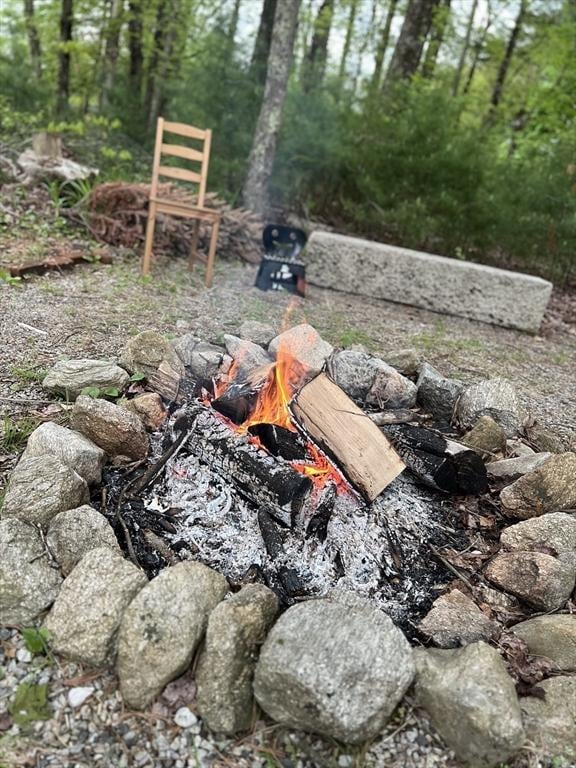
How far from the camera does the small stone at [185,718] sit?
61.9 inches

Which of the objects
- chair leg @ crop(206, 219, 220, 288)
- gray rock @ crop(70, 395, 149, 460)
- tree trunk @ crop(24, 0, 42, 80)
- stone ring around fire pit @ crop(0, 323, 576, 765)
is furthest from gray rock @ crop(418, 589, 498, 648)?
tree trunk @ crop(24, 0, 42, 80)

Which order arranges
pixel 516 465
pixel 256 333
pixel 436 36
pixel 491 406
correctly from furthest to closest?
1. pixel 436 36
2. pixel 256 333
3. pixel 491 406
4. pixel 516 465

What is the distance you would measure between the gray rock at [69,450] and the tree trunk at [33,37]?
11.7m

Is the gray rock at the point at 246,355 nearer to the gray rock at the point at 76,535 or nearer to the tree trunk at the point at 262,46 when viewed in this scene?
the gray rock at the point at 76,535

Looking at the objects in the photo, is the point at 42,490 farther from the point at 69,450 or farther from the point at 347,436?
the point at 347,436

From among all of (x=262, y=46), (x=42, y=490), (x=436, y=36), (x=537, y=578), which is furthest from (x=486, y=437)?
(x=436, y=36)

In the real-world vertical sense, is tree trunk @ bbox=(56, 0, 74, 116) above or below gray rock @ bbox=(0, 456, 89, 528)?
above

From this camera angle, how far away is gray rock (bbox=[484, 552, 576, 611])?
205 cm

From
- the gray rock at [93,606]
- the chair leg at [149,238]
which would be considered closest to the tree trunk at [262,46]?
the chair leg at [149,238]

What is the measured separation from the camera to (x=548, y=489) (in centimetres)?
246

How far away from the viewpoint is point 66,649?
1.66 metres

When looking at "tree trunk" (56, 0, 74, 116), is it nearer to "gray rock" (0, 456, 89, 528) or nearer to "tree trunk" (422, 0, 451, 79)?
"tree trunk" (422, 0, 451, 79)

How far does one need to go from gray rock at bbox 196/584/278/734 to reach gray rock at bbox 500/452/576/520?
1.28 metres

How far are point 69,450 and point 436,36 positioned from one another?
13396 mm
